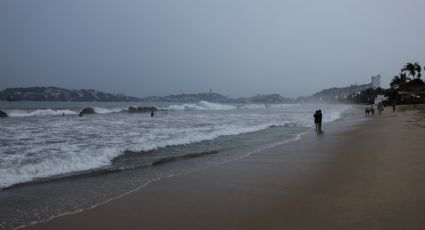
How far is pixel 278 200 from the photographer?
7051 mm

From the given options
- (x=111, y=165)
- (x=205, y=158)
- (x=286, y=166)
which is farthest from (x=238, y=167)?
(x=111, y=165)

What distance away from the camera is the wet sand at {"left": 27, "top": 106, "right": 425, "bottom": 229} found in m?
5.68

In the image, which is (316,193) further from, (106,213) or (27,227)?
(27,227)

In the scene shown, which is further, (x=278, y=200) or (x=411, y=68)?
(x=411, y=68)

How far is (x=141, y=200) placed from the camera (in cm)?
727

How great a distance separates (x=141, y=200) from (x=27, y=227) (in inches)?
81.0

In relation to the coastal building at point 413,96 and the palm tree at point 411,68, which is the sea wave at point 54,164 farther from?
the palm tree at point 411,68

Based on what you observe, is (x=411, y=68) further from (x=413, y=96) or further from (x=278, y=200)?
(x=278, y=200)

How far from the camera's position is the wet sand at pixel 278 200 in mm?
5676

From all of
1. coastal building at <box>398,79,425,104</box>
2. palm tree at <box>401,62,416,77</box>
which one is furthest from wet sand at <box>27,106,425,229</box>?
palm tree at <box>401,62,416,77</box>

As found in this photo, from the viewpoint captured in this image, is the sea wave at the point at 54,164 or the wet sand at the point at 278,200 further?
the sea wave at the point at 54,164

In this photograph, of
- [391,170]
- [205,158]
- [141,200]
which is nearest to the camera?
[141,200]

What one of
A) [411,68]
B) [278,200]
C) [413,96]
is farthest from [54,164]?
[411,68]

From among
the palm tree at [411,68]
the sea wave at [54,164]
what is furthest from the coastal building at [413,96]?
the sea wave at [54,164]
